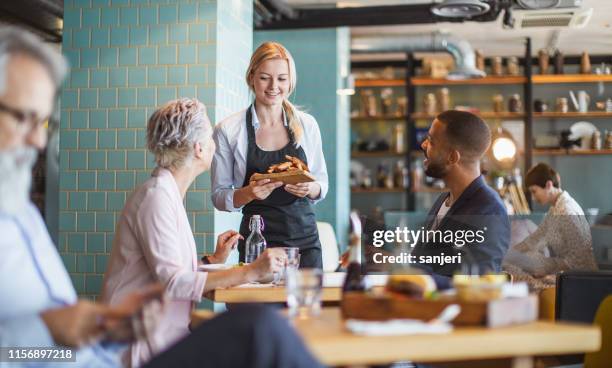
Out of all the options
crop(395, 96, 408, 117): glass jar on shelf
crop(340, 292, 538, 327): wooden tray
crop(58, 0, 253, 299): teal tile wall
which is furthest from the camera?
crop(395, 96, 408, 117): glass jar on shelf

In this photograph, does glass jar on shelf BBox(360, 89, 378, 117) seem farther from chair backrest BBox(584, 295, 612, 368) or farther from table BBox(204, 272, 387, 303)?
chair backrest BBox(584, 295, 612, 368)

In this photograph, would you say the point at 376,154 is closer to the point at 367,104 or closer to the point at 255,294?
the point at 367,104

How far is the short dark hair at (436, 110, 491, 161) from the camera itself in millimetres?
3418

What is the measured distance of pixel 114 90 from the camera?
17.1ft

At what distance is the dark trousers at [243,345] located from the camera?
1578mm

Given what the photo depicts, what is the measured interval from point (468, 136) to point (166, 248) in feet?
4.91

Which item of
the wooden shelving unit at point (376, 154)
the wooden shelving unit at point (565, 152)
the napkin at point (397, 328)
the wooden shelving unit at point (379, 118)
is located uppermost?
the wooden shelving unit at point (379, 118)

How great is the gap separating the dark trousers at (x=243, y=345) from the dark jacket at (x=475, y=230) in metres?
1.61

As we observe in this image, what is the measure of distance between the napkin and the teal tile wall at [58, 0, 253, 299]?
136 inches

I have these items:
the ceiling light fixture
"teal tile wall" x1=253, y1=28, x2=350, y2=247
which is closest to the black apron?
the ceiling light fixture

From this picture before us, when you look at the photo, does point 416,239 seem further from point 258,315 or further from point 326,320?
point 258,315

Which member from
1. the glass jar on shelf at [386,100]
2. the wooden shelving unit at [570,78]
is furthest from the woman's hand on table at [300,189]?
the wooden shelving unit at [570,78]

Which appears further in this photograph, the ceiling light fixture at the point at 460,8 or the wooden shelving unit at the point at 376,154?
the wooden shelving unit at the point at 376,154

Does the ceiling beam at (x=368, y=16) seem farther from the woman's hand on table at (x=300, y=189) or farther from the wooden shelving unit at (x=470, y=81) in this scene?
the woman's hand on table at (x=300, y=189)
